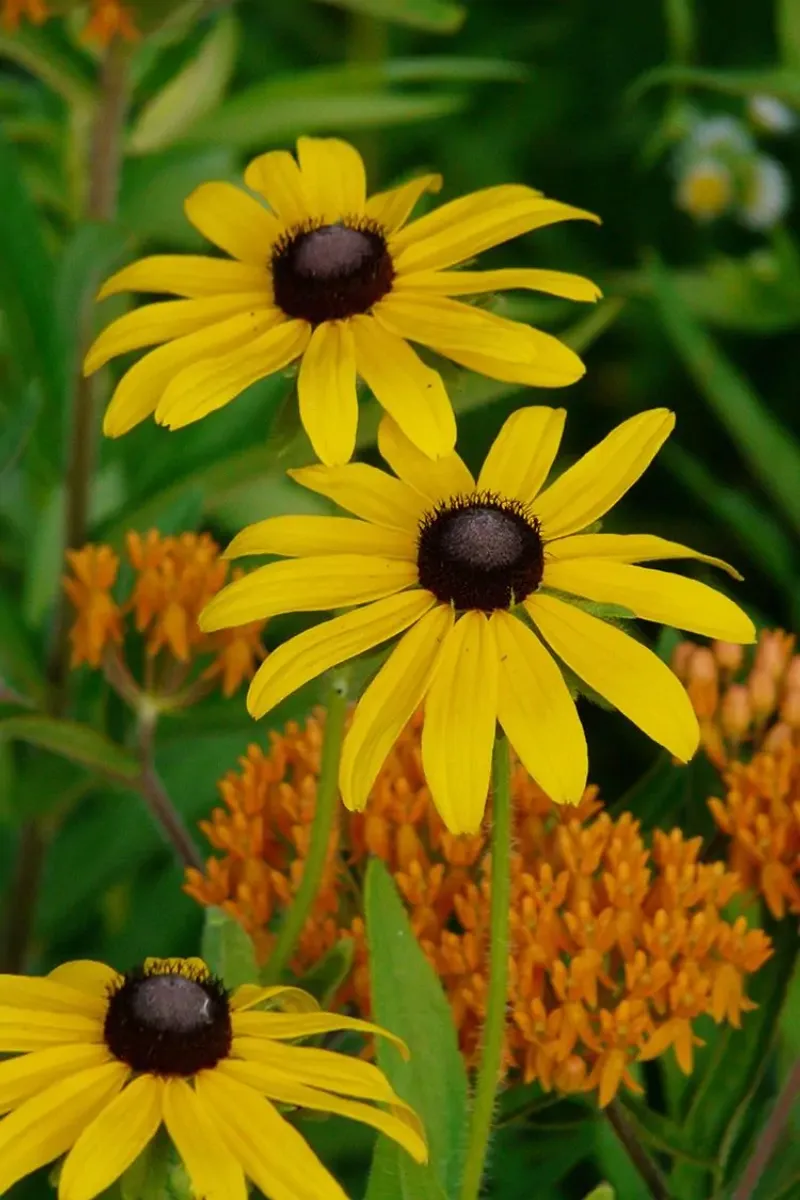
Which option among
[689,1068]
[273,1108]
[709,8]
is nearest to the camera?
[273,1108]

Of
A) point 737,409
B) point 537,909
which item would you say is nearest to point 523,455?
point 537,909

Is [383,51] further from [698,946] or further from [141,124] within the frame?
[698,946]

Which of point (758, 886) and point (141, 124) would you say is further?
point (141, 124)

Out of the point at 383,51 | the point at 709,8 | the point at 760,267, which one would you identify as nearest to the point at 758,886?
the point at 760,267

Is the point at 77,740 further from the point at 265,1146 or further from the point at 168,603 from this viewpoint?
the point at 265,1146

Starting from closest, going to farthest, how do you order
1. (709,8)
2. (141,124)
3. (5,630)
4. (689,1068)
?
(689,1068)
(5,630)
(141,124)
(709,8)

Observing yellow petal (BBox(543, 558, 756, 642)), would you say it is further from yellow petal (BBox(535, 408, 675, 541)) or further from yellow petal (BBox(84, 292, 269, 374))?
yellow petal (BBox(84, 292, 269, 374))
